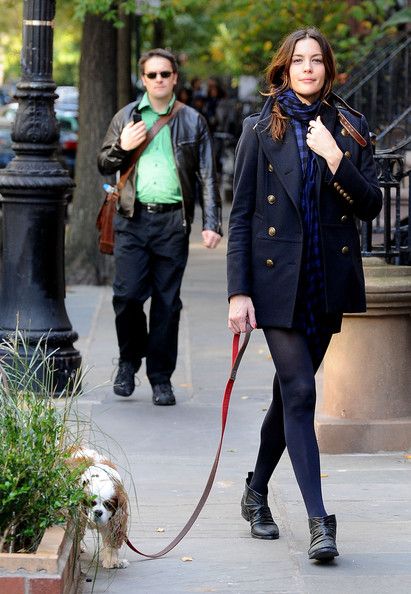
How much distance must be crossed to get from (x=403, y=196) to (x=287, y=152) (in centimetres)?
885

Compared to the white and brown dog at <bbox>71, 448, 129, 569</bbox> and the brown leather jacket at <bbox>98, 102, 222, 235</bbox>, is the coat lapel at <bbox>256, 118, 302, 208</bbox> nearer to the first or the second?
the white and brown dog at <bbox>71, 448, 129, 569</bbox>

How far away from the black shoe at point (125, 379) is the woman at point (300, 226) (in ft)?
9.66

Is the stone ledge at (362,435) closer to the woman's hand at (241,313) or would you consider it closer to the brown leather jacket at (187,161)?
the brown leather jacket at (187,161)

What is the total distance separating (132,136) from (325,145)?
9.09ft

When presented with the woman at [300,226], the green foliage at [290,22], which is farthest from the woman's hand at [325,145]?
the green foliage at [290,22]

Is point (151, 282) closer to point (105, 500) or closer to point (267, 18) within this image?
point (105, 500)

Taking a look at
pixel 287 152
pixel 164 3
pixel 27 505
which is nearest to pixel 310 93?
pixel 287 152

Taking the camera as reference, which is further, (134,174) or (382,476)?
(134,174)

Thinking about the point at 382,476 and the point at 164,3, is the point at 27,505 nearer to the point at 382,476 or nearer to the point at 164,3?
the point at 382,476

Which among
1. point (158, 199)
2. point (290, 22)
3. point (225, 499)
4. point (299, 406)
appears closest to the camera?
point (299, 406)

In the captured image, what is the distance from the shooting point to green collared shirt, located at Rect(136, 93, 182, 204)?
757 centimetres

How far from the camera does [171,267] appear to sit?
25.2 ft

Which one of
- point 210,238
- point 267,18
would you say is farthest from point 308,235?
point 267,18

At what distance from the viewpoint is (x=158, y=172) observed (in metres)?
7.60
